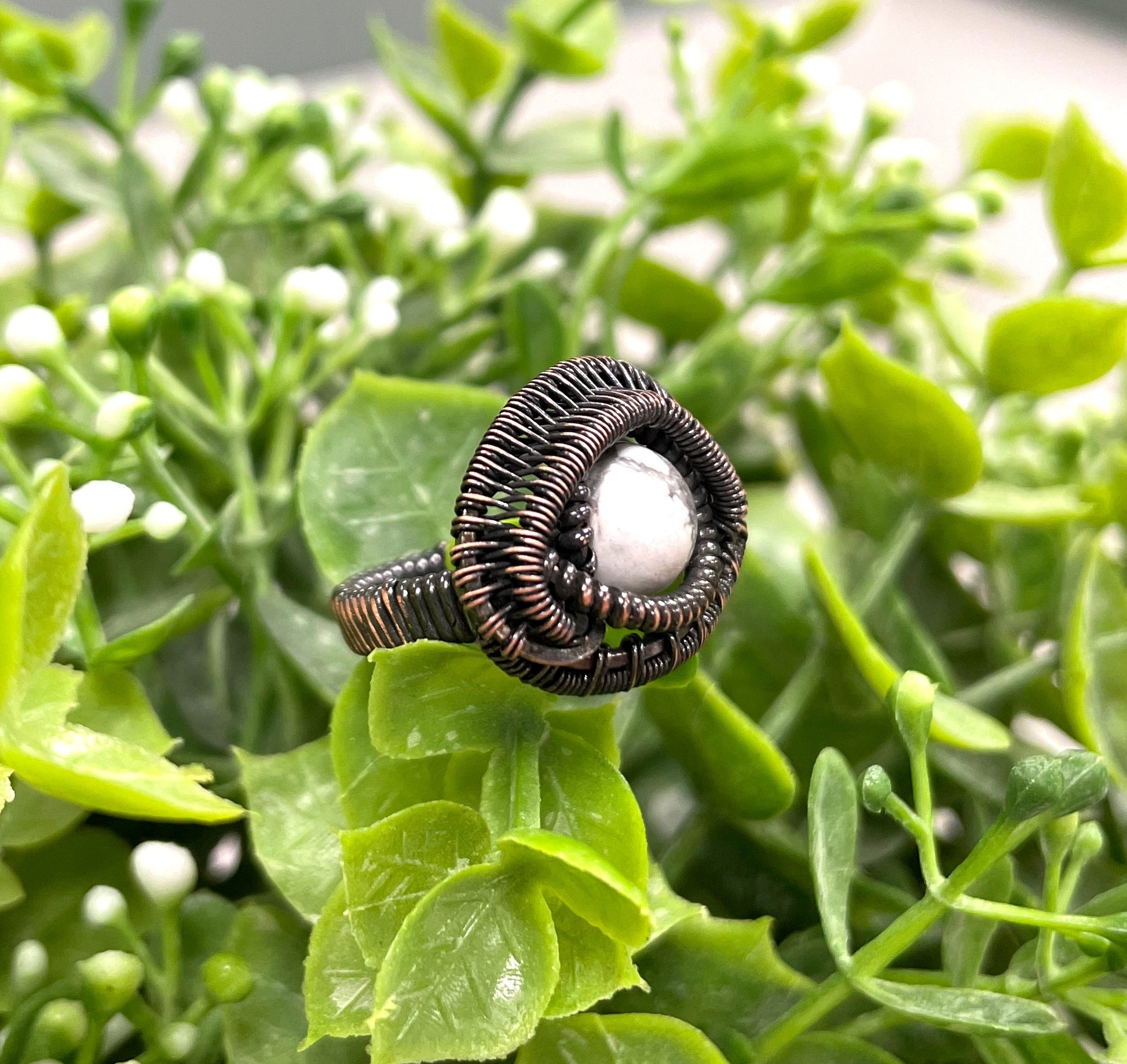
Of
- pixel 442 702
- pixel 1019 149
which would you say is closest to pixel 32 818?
pixel 442 702

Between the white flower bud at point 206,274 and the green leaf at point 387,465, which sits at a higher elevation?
the white flower bud at point 206,274

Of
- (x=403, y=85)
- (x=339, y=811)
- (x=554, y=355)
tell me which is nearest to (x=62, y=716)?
(x=339, y=811)

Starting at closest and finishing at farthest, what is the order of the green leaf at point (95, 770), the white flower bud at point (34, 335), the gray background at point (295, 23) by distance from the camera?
the green leaf at point (95, 770), the white flower bud at point (34, 335), the gray background at point (295, 23)

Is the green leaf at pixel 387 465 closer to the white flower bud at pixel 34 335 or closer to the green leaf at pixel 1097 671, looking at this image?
the white flower bud at pixel 34 335

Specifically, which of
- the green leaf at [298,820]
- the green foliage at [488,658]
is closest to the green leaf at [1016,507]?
the green foliage at [488,658]

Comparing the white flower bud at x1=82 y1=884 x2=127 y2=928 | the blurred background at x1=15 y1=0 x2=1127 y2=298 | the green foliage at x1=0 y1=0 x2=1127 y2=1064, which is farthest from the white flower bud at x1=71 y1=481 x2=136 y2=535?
the blurred background at x1=15 y1=0 x2=1127 y2=298

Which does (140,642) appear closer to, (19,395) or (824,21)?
(19,395)
